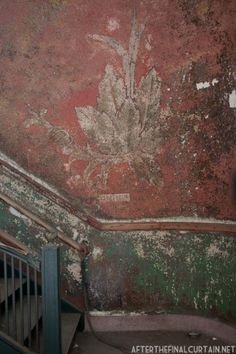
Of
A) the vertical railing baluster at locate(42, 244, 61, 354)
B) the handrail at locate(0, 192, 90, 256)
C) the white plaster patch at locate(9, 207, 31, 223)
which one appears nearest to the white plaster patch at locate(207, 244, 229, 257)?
the handrail at locate(0, 192, 90, 256)

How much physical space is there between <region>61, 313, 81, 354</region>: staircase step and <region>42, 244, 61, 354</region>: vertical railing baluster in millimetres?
362

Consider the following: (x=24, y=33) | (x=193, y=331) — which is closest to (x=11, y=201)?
(x=24, y=33)

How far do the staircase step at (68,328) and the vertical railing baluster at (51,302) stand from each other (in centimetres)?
36

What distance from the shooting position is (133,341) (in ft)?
13.1

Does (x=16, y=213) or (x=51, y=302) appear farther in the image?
(x=16, y=213)

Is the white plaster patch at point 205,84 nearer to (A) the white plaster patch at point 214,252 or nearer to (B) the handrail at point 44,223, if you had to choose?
(A) the white plaster patch at point 214,252

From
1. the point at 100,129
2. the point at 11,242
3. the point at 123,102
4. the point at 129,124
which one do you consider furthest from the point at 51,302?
the point at 123,102

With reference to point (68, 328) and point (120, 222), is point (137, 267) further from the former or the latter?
point (68, 328)

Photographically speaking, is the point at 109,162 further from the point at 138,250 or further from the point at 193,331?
the point at 193,331

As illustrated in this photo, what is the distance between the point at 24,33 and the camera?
4.29 metres

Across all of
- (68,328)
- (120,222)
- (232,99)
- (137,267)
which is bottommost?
(68,328)

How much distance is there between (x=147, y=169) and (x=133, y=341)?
176 centimetres

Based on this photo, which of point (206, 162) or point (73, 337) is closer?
point (73, 337)

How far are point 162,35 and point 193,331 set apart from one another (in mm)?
3120
